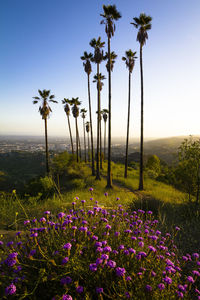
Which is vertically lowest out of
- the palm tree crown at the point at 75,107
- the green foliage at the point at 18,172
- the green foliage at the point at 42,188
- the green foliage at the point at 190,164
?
the green foliage at the point at 18,172

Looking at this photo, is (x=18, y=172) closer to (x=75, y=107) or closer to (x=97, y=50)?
(x=75, y=107)

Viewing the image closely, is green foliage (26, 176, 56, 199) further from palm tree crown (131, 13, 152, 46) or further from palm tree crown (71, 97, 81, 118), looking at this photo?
palm tree crown (71, 97, 81, 118)

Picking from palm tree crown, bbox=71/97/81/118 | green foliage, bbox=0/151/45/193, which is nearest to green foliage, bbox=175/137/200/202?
green foliage, bbox=0/151/45/193

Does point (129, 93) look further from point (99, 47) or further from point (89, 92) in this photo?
point (99, 47)

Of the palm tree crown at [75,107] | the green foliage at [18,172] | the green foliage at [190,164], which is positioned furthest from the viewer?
the palm tree crown at [75,107]

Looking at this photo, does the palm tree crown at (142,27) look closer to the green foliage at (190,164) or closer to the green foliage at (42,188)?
the green foliage at (190,164)

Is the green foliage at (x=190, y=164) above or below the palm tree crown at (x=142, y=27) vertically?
below

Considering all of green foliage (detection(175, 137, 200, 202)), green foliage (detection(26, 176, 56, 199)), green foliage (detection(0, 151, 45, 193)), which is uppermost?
green foliage (detection(175, 137, 200, 202))

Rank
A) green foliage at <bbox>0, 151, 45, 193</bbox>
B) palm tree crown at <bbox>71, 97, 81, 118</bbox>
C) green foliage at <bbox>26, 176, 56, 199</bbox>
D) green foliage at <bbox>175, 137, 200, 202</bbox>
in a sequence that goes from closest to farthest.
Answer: green foliage at <bbox>175, 137, 200, 202</bbox> → green foliage at <bbox>26, 176, 56, 199</bbox> → green foliage at <bbox>0, 151, 45, 193</bbox> → palm tree crown at <bbox>71, 97, 81, 118</bbox>

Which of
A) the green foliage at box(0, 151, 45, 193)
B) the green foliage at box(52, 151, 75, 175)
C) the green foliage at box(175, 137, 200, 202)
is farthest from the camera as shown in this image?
the green foliage at box(0, 151, 45, 193)

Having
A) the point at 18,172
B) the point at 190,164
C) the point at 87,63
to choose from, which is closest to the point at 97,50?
the point at 87,63

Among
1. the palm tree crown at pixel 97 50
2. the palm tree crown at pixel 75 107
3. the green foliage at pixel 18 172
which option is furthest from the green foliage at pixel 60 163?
the palm tree crown at pixel 97 50

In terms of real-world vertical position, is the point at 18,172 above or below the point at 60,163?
below

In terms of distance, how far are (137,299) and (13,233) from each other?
3.77 metres
